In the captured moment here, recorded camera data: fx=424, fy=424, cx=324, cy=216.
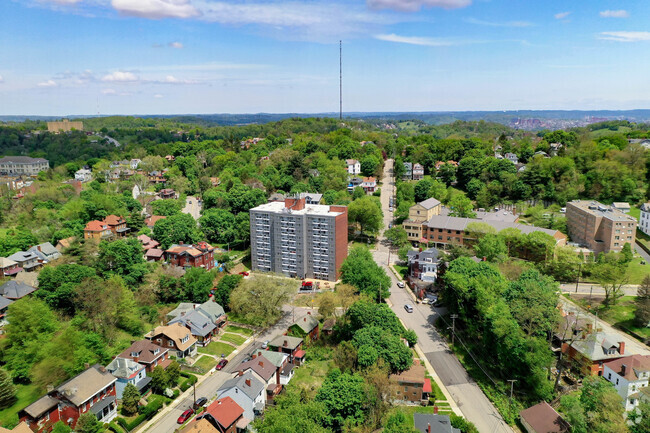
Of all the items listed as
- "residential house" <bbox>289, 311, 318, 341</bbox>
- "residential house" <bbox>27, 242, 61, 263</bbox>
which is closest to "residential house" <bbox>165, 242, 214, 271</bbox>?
"residential house" <bbox>27, 242, 61, 263</bbox>

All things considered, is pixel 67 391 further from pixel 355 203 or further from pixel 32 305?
pixel 355 203

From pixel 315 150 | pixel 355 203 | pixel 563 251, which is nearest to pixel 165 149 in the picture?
pixel 315 150

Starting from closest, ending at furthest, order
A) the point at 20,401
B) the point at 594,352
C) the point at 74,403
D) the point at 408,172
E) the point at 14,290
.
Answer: the point at 74,403 → the point at 20,401 → the point at 594,352 → the point at 14,290 → the point at 408,172

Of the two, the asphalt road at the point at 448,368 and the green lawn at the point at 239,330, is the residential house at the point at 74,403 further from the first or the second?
the asphalt road at the point at 448,368

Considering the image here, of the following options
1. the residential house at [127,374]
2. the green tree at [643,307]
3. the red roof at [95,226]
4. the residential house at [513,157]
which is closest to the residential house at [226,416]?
the residential house at [127,374]

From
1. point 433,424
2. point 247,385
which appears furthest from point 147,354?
point 433,424

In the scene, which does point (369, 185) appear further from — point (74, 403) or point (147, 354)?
point (74, 403)

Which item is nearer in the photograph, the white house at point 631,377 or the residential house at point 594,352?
the white house at point 631,377
